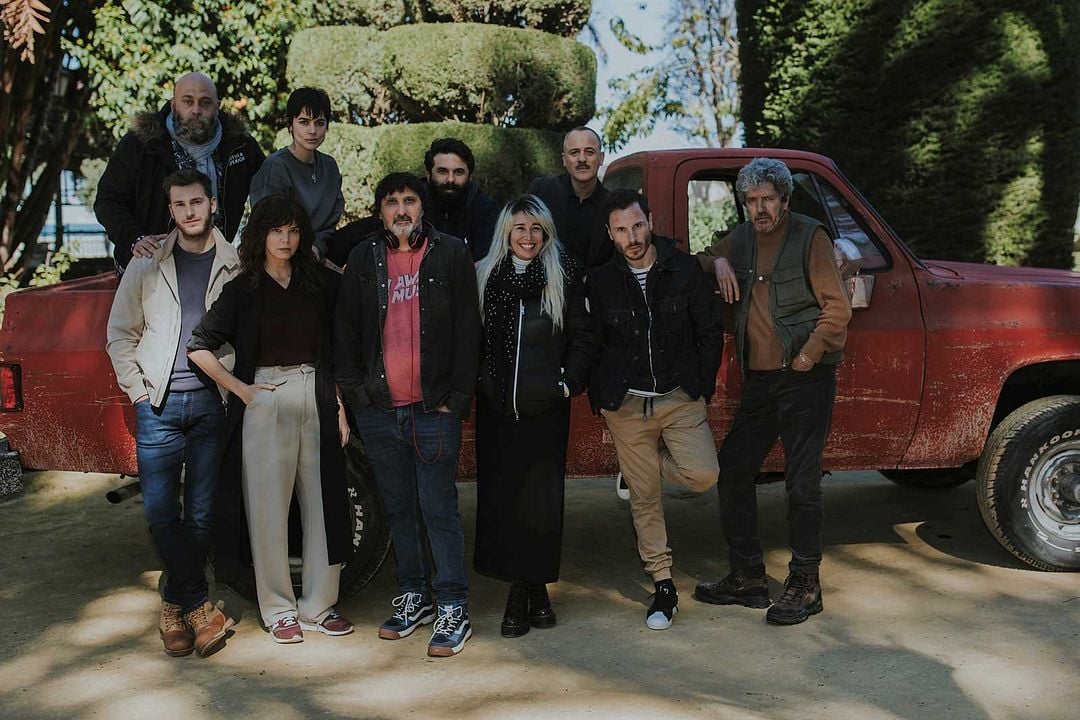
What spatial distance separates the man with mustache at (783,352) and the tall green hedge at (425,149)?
659 centimetres

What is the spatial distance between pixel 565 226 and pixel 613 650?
191 centimetres

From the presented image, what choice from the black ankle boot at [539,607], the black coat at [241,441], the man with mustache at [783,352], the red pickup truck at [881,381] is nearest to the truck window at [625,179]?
the red pickup truck at [881,381]

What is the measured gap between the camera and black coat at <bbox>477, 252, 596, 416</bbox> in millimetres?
4633

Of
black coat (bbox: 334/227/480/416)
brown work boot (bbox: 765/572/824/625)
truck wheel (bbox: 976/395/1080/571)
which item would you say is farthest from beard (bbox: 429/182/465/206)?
truck wheel (bbox: 976/395/1080/571)

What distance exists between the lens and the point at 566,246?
5.25 meters

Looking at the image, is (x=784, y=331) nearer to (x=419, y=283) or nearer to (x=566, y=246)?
(x=566, y=246)

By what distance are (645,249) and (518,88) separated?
292 inches

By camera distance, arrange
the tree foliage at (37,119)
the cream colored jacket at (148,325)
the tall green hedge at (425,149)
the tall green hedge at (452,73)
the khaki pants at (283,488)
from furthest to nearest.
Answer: the tree foliage at (37,119) → the tall green hedge at (452,73) → the tall green hedge at (425,149) → the khaki pants at (283,488) → the cream colored jacket at (148,325)

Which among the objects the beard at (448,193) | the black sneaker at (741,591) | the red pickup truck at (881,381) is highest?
the beard at (448,193)

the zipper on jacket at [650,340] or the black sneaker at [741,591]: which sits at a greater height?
the zipper on jacket at [650,340]

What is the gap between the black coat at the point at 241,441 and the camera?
15.1ft

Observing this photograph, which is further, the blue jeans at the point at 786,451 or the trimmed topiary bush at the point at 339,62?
the trimmed topiary bush at the point at 339,62

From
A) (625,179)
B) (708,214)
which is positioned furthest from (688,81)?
(625,179)

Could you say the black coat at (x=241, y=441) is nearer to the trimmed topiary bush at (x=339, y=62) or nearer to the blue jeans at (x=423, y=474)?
the blue jeans at (x=423, y=474)
